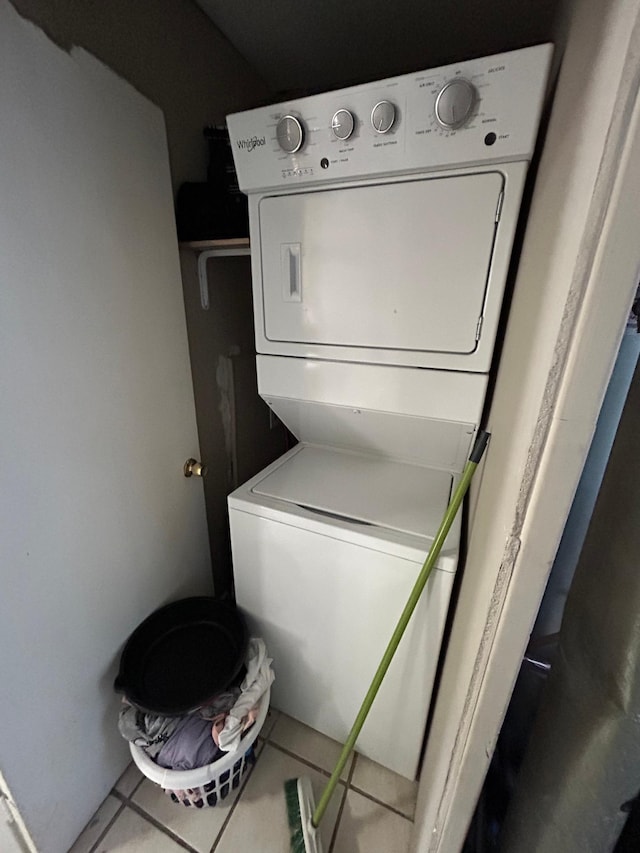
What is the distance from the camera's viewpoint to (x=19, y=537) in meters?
1.04

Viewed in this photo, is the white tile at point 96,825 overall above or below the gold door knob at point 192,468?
below

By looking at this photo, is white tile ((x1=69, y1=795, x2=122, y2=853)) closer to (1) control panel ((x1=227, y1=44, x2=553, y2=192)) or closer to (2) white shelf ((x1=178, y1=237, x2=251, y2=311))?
(2) white shelf ((x1=178, y1=237, x2=251, y2=311))

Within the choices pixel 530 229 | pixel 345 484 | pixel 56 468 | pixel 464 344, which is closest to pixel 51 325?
pixel 56 468

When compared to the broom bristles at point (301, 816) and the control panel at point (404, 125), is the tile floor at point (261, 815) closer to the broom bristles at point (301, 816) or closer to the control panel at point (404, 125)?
the broom bristles at point (301, 816)

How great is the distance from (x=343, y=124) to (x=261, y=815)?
245 cm

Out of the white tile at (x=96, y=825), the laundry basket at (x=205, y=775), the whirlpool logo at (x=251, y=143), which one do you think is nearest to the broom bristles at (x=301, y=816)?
the laundry basket at (x=205, y=775)

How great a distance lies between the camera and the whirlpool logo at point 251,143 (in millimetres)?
1218

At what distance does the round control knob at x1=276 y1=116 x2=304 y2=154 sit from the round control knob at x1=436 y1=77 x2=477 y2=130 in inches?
16.0

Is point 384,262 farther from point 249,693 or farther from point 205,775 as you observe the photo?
point 205,775

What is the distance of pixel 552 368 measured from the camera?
520 millimetres

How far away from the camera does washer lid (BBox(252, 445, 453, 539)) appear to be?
134cm

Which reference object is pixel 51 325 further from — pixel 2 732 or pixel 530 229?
pixel 530 229

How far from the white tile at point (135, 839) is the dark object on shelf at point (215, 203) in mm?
2293

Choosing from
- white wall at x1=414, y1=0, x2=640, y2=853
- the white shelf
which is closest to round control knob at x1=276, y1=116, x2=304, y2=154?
the white shelf
